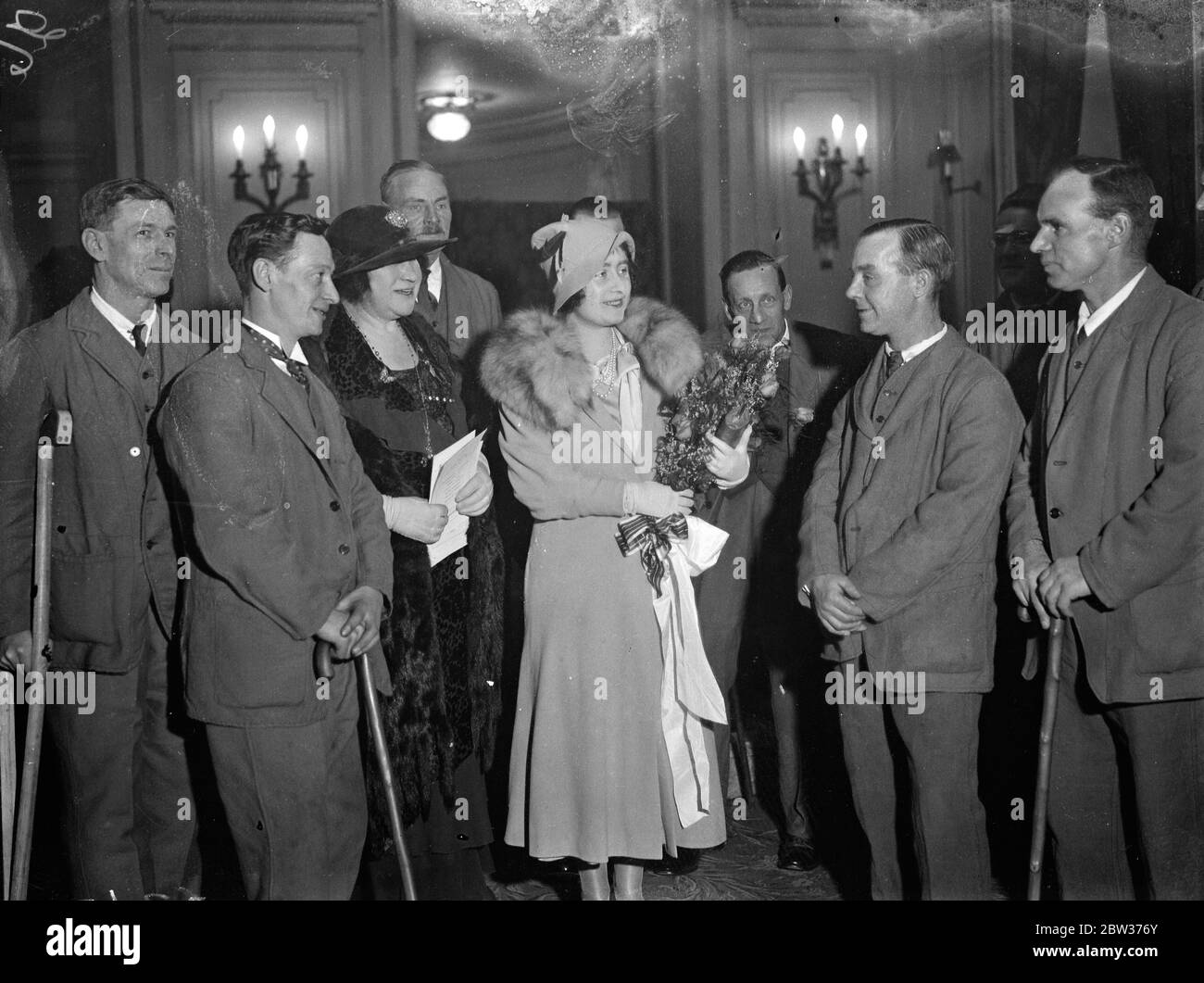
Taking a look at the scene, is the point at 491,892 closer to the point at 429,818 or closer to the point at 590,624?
the point at 429,818

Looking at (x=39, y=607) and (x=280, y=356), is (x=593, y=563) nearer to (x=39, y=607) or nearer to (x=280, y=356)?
(x=280, y=356)

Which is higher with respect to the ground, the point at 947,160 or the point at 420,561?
the point at 947,160

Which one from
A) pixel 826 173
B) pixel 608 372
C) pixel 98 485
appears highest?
pixel 826 173

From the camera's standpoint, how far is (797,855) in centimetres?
356

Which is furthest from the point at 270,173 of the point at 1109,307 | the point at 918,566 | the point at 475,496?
the point at 1109,307

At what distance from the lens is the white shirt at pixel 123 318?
340cm

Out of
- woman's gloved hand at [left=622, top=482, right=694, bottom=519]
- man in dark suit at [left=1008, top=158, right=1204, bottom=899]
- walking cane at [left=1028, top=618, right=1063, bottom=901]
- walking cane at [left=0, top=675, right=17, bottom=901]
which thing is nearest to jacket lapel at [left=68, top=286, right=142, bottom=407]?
walking cane at [left=0, top=675, right=17, bottom=901]

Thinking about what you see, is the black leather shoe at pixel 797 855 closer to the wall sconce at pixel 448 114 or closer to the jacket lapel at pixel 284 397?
the jacket lapel at pixel 284 397

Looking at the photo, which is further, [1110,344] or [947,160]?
[947,160]

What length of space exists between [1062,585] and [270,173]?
96.8 inches

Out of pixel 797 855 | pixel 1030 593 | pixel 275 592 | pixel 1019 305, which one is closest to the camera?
pixel 275 592

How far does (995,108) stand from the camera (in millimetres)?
3521

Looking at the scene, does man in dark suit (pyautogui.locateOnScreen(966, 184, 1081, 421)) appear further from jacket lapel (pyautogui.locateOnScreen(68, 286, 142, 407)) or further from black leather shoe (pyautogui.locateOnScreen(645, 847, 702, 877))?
jacket lapel (pyautogui.locateOnScreen(68, 286, 142, 407))
